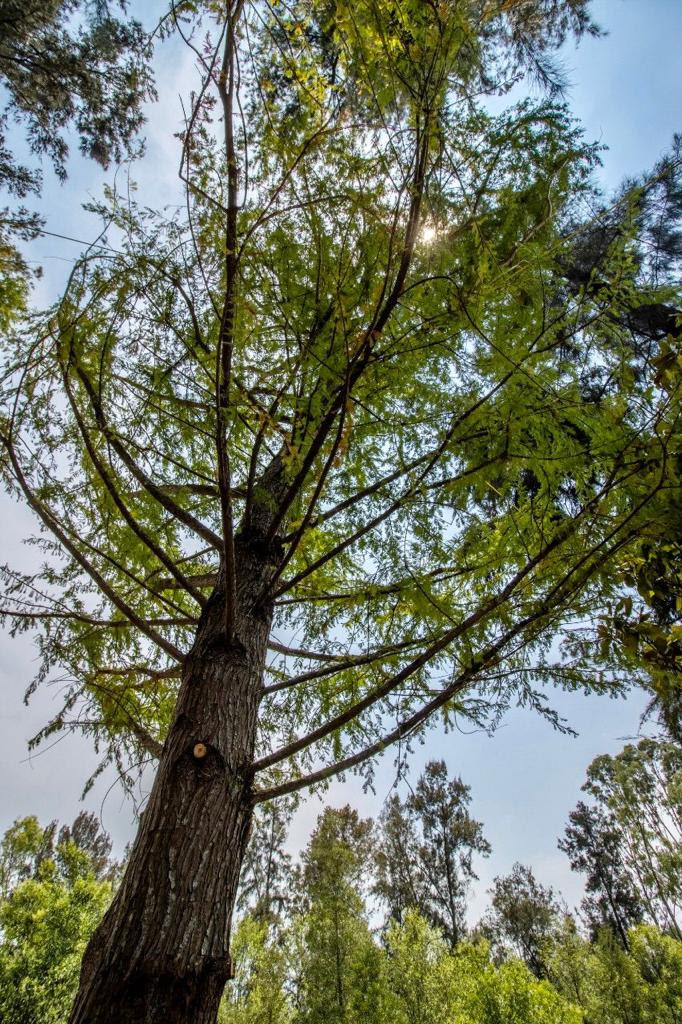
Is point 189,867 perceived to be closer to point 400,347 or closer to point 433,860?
point 400,347

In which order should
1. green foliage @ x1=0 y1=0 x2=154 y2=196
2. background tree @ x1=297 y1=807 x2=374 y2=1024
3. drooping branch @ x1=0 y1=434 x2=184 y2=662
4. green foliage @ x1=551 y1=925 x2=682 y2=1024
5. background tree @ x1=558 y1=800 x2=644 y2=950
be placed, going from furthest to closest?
background tree @ x1=558 y1=800 x2=644 y2=950, green foliage @ x1=551 y1=925 x2=682 y2=1024, background tree @ x1=297 y1=807 x2=374 y2=1024, green foliage @ x1=0 y1=0 x2=154 y2=196, drooping branch @ x1=0 y1=434 x2=184 y2=662

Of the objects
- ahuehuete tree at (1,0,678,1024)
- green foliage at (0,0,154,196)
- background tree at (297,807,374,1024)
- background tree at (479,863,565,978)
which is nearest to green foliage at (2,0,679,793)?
ahuehuete tree at (1,0,678,1024)

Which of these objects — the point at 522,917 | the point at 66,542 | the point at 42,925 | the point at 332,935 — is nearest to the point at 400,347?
the point at 66,542

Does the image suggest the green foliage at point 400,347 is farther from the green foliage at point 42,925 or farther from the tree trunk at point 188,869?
the green foliage at point 42,925

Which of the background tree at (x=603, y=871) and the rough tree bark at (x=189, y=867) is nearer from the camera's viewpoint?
the rough tree bark at (x=189, y=867)

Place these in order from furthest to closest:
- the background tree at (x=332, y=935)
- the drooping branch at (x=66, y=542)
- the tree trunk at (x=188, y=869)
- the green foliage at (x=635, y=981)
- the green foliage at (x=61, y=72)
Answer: the green foliage at (x=635, y=981) → the background tree at (x=332, y=935) → the green foliage at (x=61, y=72) → the drooping branch at (x=66, y=542) → the tree trunk at (x=188, y=869)

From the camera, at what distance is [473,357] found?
199 cm

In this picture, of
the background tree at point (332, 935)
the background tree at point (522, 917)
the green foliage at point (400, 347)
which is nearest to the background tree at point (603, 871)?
the background tree at point (522, 917)

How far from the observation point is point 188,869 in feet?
4.64

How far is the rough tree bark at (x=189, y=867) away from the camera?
1.21 metres

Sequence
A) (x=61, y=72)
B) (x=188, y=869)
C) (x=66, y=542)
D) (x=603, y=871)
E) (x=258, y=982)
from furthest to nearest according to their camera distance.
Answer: (x=603, y=871)
(x=258, y=982)
(x=61, y=72)
(x=66, y=542)
(x=188, y=869)

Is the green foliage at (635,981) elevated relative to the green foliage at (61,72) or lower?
lower

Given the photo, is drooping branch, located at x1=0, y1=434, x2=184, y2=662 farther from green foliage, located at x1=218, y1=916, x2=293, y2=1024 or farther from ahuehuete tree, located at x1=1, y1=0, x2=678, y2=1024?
green foliage, located at x1=218, y1=916, x2=293, y2=1024

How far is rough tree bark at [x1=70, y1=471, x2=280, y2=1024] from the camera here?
1.21 m
